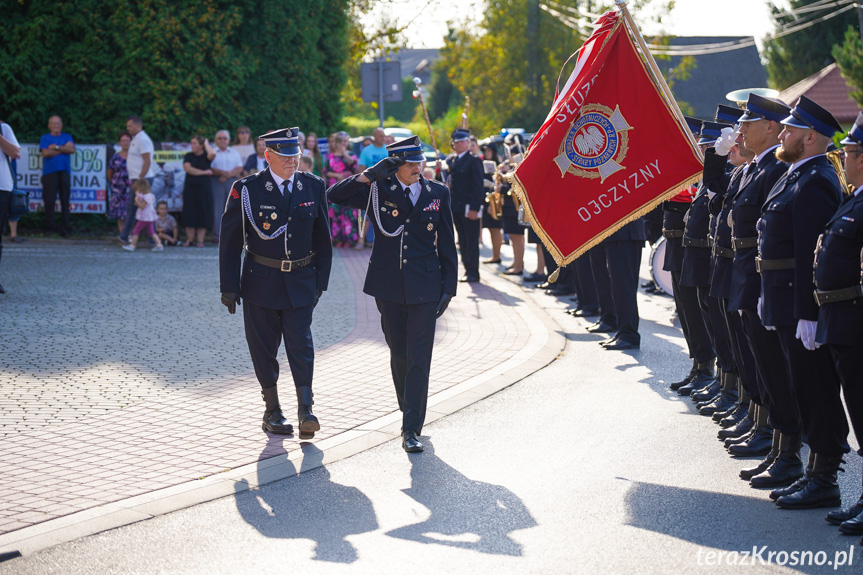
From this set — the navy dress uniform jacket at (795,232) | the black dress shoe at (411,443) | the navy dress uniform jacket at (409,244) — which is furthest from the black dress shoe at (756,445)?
the navy dress uniform jacket at (409,244)

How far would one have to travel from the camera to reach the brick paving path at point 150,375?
6121 mm

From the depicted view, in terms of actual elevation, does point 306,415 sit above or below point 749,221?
below

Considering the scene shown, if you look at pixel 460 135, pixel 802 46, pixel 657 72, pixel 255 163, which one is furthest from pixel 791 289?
pixel 802 46

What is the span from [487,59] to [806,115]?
117 ft

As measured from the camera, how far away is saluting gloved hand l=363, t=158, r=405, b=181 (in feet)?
22.3

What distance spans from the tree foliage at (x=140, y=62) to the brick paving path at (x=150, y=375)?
5.85 m

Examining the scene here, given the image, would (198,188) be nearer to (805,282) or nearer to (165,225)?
(165,225)

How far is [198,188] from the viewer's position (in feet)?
58.0

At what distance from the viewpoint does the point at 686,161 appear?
766 centimetres

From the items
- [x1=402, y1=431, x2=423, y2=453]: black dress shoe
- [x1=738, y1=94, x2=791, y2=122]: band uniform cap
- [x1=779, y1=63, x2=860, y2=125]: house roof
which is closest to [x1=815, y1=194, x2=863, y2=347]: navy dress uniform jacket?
[x1=738, y1=94, x2=791, y2=122]: band uniform cap

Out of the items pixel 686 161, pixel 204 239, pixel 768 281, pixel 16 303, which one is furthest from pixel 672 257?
pixel 204 239

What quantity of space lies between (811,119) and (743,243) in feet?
3.03

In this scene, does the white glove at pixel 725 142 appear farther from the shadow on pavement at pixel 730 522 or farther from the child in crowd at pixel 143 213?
the child in crowd at pixel 143 213

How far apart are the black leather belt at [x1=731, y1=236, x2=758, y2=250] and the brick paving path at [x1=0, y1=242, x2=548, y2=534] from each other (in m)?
2.87
